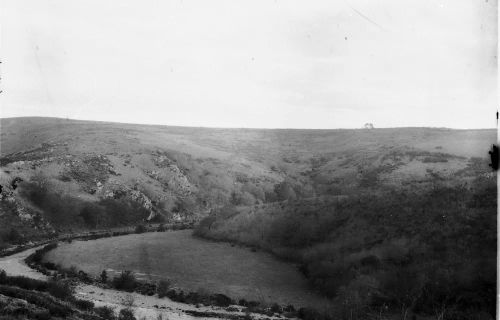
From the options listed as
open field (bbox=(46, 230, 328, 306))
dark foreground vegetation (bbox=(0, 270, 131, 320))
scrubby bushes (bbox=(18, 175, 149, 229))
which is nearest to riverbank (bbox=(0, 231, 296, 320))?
dark foreground vegetation (bbox=(0, 270, 131, 320))

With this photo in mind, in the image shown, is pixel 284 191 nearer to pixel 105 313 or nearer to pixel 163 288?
pixel 163 288

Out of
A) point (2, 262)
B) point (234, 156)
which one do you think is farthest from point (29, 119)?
point (2, 262)

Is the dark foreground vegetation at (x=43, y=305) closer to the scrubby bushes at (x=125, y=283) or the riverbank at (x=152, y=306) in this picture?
the riverbank at (x=152, y=306)

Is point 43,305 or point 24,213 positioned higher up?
point 43,305

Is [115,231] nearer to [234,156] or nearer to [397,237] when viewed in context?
[397,237]

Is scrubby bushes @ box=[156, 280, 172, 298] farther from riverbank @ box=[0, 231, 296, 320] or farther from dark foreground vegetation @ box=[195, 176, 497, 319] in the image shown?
dark foreground vegetation @ box=[195, 176, 497, 319]

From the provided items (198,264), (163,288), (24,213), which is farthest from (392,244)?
(24,213)
